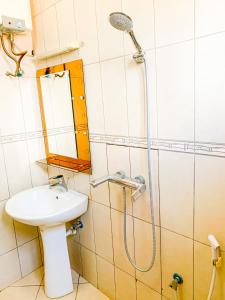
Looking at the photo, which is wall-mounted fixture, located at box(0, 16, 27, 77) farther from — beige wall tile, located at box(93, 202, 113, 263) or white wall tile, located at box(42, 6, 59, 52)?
beige wall tile, located at box(93, 202, 113, 263)

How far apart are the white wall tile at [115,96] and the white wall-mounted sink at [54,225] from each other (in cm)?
61

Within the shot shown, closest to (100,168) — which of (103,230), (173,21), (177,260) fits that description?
(103,230)

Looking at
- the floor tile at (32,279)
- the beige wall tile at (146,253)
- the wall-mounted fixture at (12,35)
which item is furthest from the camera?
the floor tile at (32,279)

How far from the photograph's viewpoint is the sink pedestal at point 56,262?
1.65m

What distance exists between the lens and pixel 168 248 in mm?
1246

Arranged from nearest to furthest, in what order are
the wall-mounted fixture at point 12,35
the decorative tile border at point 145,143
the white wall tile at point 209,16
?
1. the white wall tile at point 209,16
2. the decorative tile border at point 145,143
3. the wall-mounted fixture at point 12,35

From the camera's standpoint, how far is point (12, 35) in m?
1.68

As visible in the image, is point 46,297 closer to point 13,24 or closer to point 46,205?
point 46,205

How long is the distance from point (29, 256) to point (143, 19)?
2.02m

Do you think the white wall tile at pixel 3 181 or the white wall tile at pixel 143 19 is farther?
the white wall tile at pixel 3 181

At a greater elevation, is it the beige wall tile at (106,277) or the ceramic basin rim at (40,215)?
the ceramic basin rim at (40,215)

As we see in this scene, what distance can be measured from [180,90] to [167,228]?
72cm

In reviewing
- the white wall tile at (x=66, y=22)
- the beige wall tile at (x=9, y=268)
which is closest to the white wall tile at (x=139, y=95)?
the white wall tile at (x=66, y=22)

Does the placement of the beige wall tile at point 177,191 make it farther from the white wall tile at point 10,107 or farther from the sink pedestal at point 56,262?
the white wall tile at point 10,107
